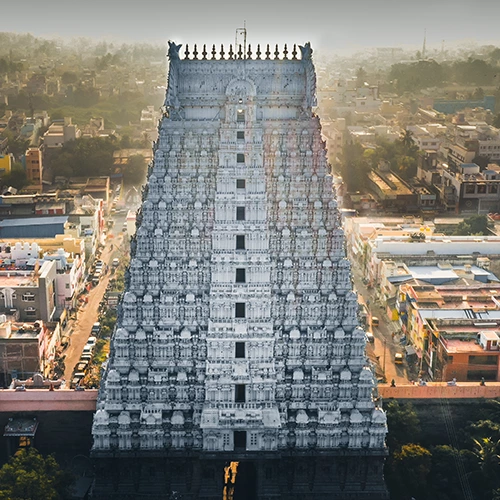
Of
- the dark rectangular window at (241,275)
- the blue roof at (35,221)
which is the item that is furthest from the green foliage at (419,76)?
the dark rectangular window at (241,275)

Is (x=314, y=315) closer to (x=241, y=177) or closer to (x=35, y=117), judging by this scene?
(x=241, y=177)

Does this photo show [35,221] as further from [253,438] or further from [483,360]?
[253,438]

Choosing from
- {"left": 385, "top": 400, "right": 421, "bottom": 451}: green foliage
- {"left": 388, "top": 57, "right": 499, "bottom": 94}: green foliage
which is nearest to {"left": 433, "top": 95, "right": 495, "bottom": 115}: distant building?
{"left": 388, "top": 57, "right": 499, "bottom": 94}: green foliage

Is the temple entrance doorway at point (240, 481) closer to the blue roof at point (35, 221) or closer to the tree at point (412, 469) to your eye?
the tree at point (412, 469)

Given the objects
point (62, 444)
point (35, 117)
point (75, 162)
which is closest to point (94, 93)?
point (35, 117)

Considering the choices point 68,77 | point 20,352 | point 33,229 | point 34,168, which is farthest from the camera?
point 68,77

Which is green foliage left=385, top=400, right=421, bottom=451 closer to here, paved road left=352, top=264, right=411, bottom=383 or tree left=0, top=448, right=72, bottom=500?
paved road left=352, top=264, right=411, bottom=383

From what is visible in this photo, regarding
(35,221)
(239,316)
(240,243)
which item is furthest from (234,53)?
(35,221)
